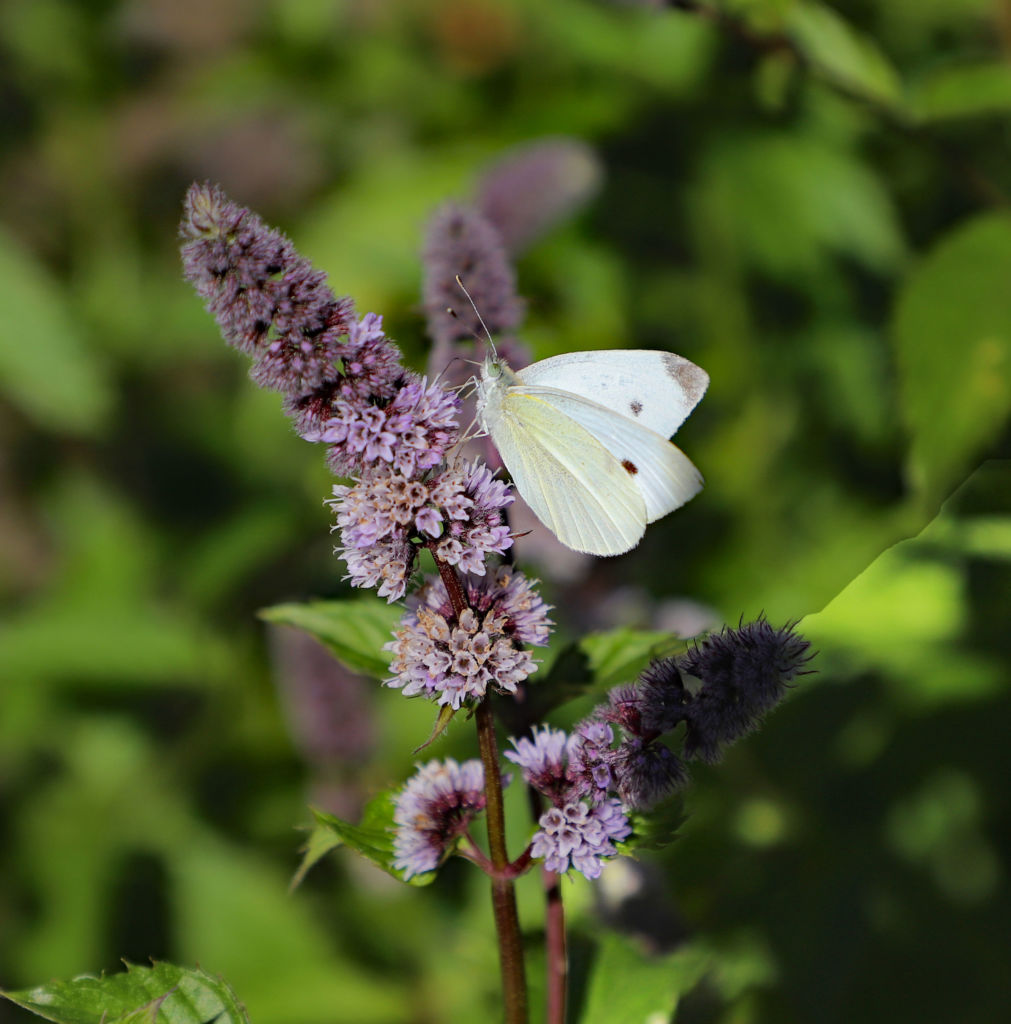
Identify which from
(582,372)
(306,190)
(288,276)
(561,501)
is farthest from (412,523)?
(306,190)

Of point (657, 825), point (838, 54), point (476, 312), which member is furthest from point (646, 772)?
point (838, 54)

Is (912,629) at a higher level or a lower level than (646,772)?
higher

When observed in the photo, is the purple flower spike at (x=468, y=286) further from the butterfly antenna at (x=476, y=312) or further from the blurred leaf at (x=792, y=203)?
the blurred leaf at (x=792, y=203)

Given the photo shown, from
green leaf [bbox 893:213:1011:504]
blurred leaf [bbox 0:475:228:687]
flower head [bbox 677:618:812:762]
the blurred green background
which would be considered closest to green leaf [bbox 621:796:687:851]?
flower head [bbox 677:618:812:762]

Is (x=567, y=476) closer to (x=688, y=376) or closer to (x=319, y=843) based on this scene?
(x=688, y=376)

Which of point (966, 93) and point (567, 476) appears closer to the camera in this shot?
point (567, 476)
